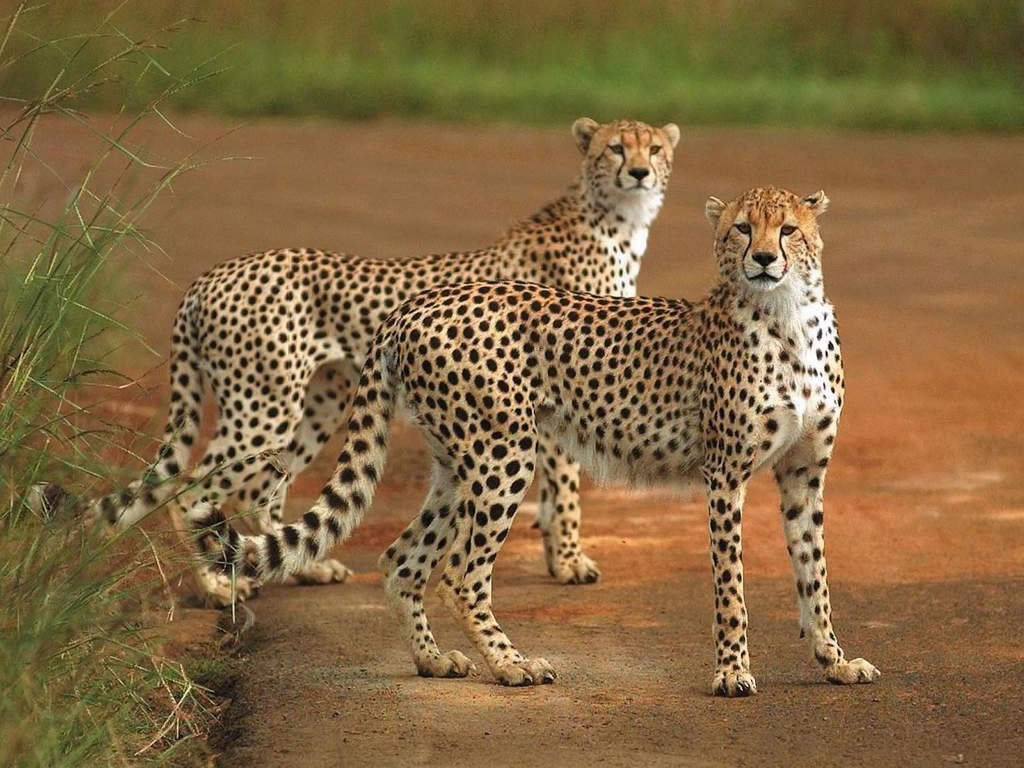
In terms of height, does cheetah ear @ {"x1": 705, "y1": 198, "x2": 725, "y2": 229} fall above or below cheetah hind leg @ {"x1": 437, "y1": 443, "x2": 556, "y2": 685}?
above

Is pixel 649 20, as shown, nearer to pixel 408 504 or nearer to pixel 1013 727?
pixel 408 504

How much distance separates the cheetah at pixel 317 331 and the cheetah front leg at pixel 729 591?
4.41 ft

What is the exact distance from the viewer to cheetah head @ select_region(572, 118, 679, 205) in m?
7.34

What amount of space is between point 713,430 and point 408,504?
9.25 feet

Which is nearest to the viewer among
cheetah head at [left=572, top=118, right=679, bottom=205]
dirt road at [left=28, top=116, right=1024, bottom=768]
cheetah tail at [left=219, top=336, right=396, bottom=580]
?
dirt road at [left=28, top=116, right=1024, bottom=768]

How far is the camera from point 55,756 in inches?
168

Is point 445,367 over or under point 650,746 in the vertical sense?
over

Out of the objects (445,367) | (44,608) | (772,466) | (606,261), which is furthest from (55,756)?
(606,261)

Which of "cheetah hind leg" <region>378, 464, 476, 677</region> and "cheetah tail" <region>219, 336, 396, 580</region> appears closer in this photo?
"cheetah tail" <region>219, 336, 396, 580</region>

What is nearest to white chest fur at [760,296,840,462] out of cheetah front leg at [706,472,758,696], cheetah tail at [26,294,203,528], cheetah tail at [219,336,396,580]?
cheetah front leg at [706,472,758,696]

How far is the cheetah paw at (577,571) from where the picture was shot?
6898mm

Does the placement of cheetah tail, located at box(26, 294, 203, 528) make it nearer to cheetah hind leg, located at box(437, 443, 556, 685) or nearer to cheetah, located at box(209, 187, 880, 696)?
cheetah, located at box(209, 187, 880, 696)

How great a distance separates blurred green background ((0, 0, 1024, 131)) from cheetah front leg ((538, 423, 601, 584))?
1031 cm

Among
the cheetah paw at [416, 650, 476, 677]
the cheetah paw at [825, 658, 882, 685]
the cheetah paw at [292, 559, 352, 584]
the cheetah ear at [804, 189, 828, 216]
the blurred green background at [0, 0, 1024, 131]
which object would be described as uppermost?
the cheetah ear at [804, 189, 828, 216]
